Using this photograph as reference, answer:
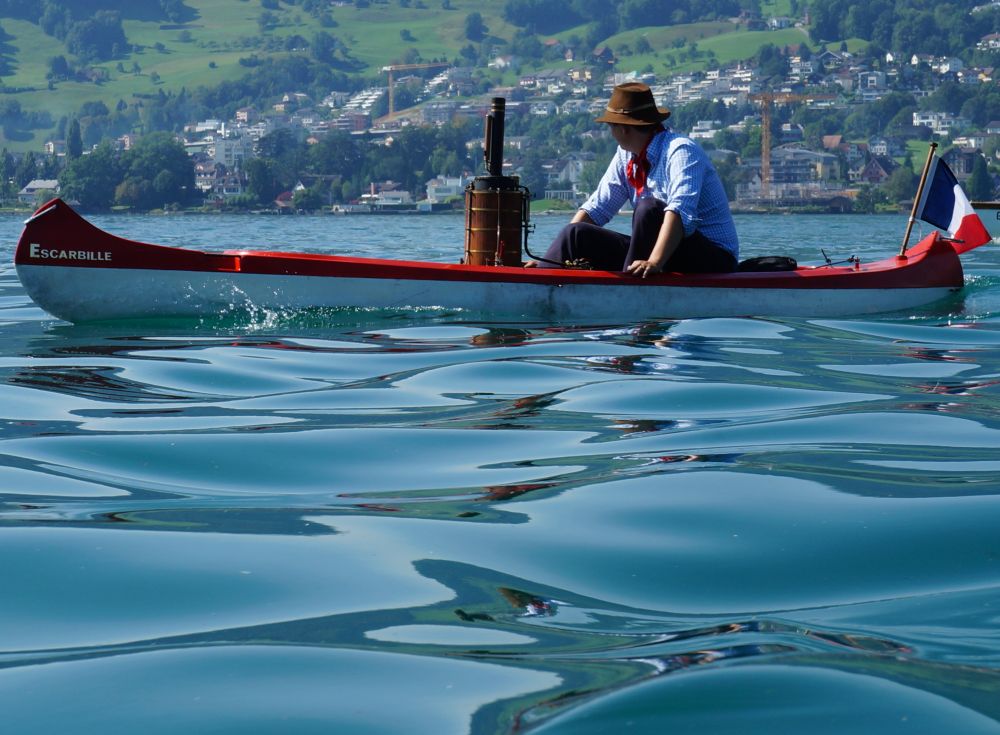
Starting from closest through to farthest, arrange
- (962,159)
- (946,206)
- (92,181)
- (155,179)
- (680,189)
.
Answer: (680,189) < (946,206) < (155,179) < (92,181) < (962,159)

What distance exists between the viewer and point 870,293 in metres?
9.31

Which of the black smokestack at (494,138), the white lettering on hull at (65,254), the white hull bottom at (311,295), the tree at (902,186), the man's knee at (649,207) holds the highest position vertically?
the tree at (902,186)

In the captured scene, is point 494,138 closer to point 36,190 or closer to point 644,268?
point 644,268

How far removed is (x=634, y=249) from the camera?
834 centimetres

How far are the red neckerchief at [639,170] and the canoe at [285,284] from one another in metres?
0.54

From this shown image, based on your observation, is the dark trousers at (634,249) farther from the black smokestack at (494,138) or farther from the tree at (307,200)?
the tree at (307,200)

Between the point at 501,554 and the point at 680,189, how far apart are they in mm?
5380

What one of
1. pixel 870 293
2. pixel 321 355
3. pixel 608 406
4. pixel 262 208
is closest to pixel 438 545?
pixel 608 406

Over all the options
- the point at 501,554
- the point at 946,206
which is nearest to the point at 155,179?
the point at 946,206

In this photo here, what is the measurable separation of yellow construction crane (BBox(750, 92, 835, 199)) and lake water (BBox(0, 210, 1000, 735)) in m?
100

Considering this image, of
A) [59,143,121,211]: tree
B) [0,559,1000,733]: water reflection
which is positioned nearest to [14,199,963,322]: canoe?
[0,559,1000,733]: water reflection

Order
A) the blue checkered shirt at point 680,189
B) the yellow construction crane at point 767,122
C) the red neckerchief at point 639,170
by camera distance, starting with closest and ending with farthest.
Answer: the blue checkered shirt at point 680,189
the red neckerchief at point 639,170
the yellow construction crane at point 767,122

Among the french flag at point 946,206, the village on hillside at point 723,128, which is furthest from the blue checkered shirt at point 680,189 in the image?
the village on hillside at point 723,128

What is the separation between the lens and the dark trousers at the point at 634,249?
27.1 feet
